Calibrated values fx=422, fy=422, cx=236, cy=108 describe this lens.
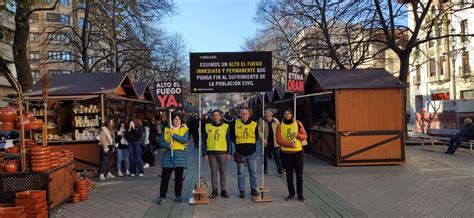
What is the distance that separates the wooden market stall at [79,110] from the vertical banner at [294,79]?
20.6 feet

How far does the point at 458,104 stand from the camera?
25344mm

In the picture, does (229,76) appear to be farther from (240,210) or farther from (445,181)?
(445,181)

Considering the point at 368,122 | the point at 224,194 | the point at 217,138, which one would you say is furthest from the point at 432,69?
the point at 217,138

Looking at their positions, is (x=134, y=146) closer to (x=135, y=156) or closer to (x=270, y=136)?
(x=135, y=156)

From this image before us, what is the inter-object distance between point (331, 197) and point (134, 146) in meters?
6.27

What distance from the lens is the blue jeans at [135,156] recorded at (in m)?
12.4

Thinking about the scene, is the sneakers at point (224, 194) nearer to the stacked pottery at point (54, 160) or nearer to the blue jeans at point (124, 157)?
the stacked pottery at point (54, 160)

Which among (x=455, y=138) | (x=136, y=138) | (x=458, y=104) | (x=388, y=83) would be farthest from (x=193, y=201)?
(x=458, y=104)

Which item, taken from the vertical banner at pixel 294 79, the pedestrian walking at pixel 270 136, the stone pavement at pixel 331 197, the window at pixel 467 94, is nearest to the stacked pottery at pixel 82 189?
the stone pavement at pixel 331 197

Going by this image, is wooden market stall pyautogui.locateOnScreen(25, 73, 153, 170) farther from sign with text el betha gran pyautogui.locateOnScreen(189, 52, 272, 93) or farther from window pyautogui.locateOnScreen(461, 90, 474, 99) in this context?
window pyautogui.locateOnScreen(461, 90, 474, 99)

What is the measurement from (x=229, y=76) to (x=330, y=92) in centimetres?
555

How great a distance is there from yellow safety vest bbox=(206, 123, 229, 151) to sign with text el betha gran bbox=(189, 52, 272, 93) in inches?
32.7

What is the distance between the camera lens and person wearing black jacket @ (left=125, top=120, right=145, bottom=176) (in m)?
12.4

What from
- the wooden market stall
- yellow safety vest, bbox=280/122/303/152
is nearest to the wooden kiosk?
yellow safety vest, bbox=280/122/303/152
